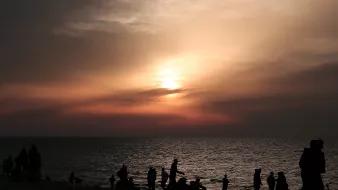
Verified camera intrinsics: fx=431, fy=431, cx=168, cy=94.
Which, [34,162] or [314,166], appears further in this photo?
[34,162]

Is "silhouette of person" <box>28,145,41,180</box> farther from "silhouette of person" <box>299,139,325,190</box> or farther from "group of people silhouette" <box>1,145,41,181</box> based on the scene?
"silhouette of person" <box>299,139,325,190</box>

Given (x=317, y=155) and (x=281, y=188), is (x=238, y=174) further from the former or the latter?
(x=317, y=155)

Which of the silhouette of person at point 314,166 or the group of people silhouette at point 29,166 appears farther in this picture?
the group of people silhouette at point 29,166

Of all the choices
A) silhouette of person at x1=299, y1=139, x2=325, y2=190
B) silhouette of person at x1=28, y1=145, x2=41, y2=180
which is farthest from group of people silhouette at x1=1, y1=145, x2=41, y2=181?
silhouette of person at x1=299, y1=139, x2=325, y2=190

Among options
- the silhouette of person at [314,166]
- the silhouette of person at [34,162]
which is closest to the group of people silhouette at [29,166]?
the silhouette of person at [34,162]

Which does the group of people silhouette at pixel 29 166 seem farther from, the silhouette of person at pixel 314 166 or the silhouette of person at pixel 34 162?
the silhouette of person at pixel 314 166

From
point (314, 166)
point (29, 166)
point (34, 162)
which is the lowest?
point (29, 166)

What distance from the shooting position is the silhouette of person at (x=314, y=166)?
31.7ft

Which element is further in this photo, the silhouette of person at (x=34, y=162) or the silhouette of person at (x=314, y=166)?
the silhouette of person at (x=34, y=162)

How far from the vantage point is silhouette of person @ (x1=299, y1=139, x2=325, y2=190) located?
9672 millimetres

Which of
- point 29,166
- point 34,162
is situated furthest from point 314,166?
point 29,166

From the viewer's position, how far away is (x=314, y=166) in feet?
31.8

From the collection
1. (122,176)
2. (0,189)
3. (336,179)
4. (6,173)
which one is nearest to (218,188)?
(336,179)

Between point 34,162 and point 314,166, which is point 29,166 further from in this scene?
point 314,166
